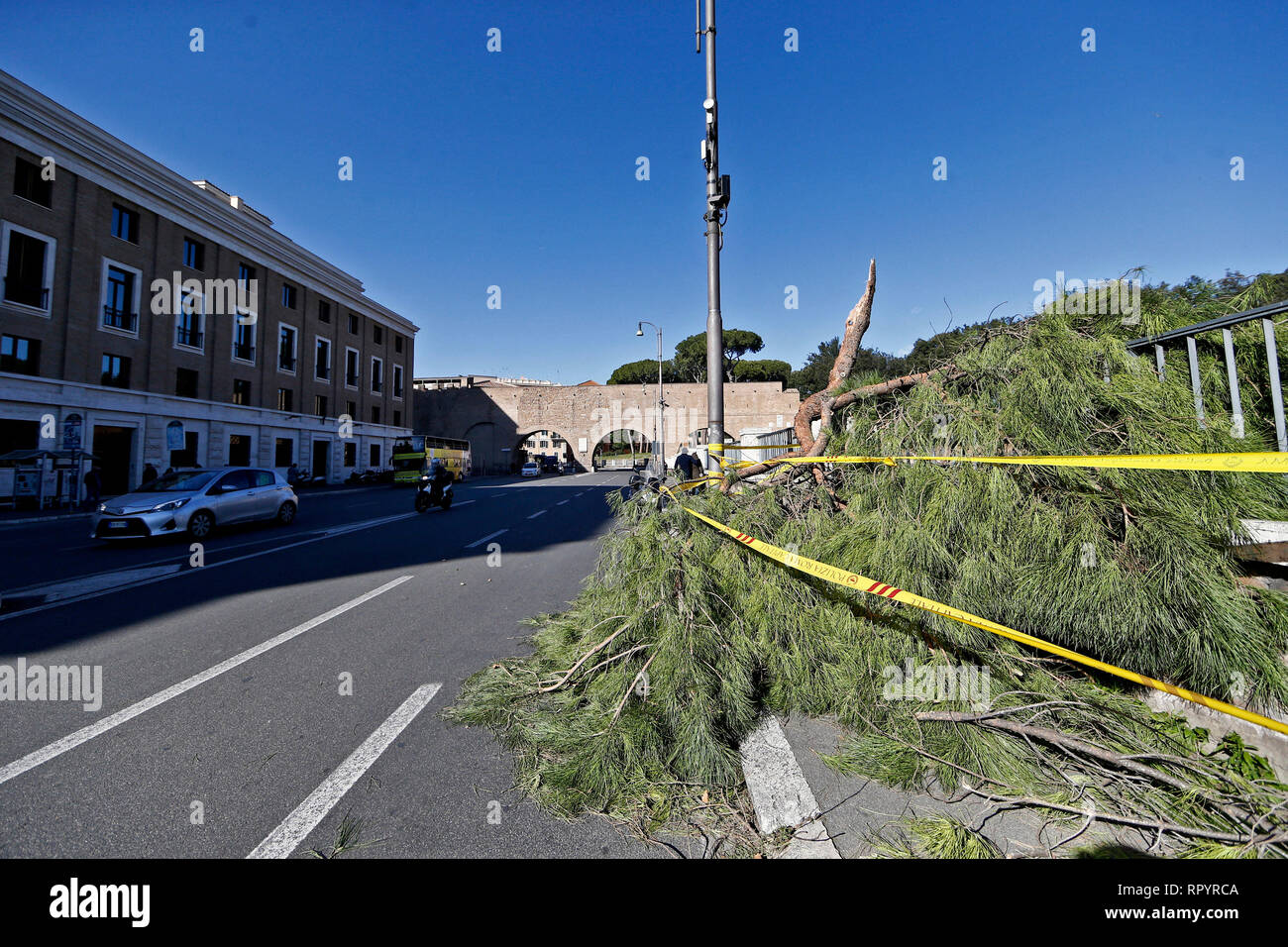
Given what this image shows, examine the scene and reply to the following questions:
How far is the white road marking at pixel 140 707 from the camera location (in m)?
2.84

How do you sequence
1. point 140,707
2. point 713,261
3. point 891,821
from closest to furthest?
point 891,821 < point 140,707 < point 713,261

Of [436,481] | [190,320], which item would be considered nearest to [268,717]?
[436,481]

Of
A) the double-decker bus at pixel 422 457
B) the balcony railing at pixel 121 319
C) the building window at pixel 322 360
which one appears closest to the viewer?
the balcony railing at pixel 121 319

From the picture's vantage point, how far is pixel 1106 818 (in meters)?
2.07

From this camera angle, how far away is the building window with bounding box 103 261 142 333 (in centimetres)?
2489

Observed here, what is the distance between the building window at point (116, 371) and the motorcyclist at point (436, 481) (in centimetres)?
1934

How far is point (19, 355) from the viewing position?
21.4 meters

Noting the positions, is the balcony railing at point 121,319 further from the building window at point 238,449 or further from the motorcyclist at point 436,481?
the motorcyclist at point 436,481

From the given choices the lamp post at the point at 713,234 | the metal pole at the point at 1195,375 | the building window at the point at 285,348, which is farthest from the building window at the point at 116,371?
the metal pole at the point at 1195,375

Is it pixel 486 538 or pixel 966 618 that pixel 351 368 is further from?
pixel 966 618

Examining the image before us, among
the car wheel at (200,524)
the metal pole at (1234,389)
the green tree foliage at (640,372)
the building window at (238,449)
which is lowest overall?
the car wheel at (200,524)

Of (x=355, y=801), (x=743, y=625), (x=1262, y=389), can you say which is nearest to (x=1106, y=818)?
(x=743, y=625)

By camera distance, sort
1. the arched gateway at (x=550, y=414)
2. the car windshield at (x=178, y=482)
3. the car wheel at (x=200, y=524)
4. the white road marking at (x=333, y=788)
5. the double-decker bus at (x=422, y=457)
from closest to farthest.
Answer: the white road marking at (x=333, y=788) → the car wheel at (x=200, y=524) → the car windshield at (x=178, y=482) → the double-decker bus at (x=422, y=457) → the arched gateway at (x=550, y=414)

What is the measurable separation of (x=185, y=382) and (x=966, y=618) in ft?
122
